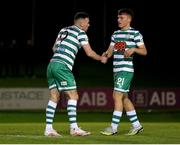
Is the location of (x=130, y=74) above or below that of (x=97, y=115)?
above

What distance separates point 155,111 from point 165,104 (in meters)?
0.37

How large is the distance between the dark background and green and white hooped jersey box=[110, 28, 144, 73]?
17.6m

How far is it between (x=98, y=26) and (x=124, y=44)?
2375cm

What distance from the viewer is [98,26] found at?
34281 millimetres

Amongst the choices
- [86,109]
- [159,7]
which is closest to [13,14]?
[159,7]

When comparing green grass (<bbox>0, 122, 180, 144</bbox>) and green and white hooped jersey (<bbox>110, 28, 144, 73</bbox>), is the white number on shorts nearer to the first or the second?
green and white hooped jersey (<bbox>110, 28, 144, 73</bbox>)

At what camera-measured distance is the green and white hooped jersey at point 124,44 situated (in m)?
10.6

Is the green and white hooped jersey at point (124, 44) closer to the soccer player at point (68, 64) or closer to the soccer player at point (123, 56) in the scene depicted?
the soccer player at point (123, 56)

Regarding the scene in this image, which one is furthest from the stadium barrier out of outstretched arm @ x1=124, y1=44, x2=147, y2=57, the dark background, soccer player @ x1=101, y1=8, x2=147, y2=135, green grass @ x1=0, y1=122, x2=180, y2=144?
the dark background

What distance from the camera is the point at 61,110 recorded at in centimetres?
1905

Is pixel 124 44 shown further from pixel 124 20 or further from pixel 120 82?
pixel 120 82

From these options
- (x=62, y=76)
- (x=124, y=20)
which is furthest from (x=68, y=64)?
(x=124, y=20)

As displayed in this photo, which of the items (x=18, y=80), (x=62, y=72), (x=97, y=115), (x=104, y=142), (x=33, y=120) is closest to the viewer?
(x=104, y=142)

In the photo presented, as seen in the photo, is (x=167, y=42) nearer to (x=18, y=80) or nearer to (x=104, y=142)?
(x=18, y=80)
